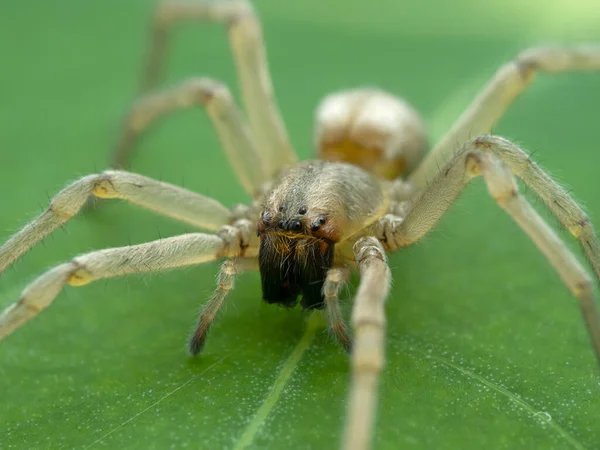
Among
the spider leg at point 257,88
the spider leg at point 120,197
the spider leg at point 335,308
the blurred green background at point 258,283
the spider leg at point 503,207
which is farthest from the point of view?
the spider leg at point 257,88

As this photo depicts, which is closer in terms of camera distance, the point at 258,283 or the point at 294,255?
the point at 294,255

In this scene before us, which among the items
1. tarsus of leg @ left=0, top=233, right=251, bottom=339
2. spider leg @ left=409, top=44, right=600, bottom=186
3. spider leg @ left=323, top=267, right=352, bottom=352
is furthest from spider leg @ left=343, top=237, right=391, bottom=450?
spider leg @ left=409, top=44, right=600, bottom=186

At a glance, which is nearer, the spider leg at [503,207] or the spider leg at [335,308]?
the spider leg at [503,207]

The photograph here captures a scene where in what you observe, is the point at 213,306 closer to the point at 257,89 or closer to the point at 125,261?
the point at 125,261

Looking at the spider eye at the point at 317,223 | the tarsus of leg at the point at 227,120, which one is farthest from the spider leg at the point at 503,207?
the tarsus of leg at the point at 227,120

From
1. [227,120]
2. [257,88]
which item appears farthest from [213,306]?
[257,88]

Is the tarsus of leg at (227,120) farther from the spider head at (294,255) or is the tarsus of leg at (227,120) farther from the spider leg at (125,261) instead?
the spider head at (294,255)

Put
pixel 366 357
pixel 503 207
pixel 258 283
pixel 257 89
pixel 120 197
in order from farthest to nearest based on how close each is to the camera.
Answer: pixel 257 89 → pixel 258 283 → pixel 120 197 → pixel 503 207 → pixel 366 357
